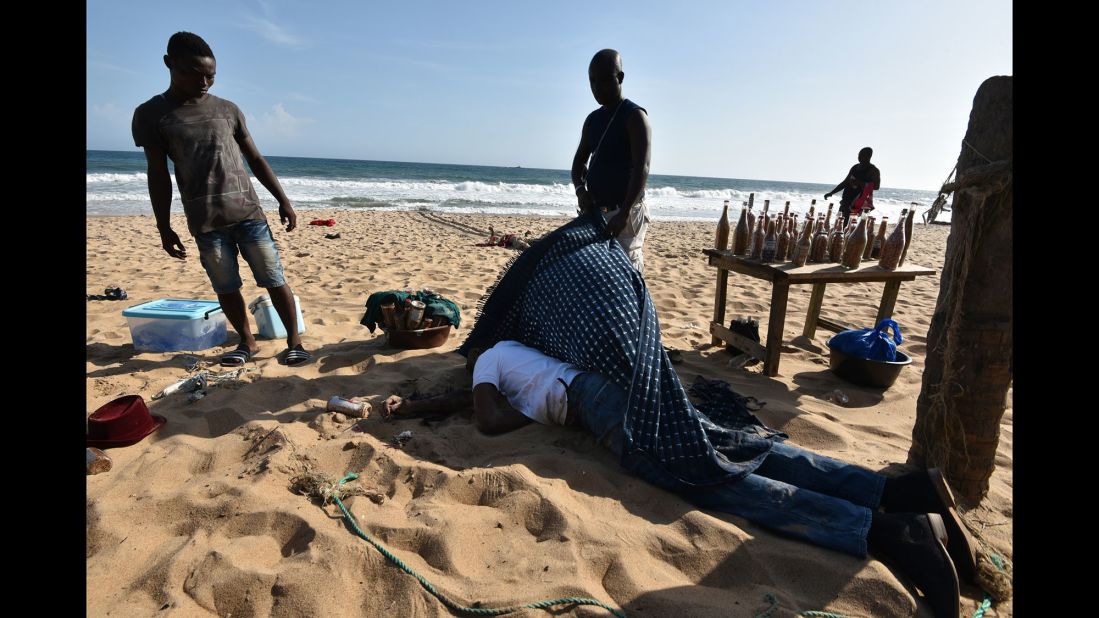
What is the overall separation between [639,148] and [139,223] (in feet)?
35.1

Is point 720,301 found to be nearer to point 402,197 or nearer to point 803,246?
point 803,246

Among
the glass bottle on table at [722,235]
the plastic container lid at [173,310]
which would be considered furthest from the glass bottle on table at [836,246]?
the plastic container lid at [173,310]

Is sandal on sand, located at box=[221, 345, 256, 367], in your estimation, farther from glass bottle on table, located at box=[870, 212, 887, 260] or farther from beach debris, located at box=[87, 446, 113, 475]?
glass bottle on table, located at box=[870, 212, 887, 260]

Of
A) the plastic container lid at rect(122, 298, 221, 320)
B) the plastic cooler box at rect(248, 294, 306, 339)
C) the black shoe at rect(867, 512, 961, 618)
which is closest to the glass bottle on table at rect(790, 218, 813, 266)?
the black shoe at rect(867, 512, 961, 618)

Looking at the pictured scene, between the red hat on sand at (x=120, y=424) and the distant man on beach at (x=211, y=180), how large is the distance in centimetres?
96

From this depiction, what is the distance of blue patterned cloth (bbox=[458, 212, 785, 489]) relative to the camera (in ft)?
6.94

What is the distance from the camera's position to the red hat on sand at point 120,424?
2.42 meters

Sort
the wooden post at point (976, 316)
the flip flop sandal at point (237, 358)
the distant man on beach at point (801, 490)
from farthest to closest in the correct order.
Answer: the flip flop sandal at point (237, 358) → the wooden post at point (976, 316) → the distant man on beach at point (801, 490)

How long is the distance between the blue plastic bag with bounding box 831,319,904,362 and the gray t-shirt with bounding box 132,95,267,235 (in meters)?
3.88

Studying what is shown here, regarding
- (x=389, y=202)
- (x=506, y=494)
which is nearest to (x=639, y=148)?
(x=506, y=494)

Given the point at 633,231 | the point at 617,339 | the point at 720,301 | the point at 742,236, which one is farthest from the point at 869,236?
A: the point at 617,339

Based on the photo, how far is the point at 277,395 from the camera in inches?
120

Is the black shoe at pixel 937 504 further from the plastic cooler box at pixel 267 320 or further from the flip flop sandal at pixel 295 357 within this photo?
the plastic cooler box at pixel 267 320
